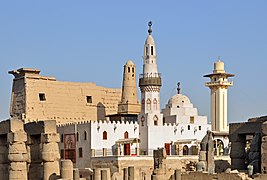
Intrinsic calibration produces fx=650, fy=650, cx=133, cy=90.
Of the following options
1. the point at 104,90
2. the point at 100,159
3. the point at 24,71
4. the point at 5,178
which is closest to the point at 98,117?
the point at 104,90

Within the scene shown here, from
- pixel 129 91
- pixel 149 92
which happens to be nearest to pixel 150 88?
pixel 149 92

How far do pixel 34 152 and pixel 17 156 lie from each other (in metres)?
1.07

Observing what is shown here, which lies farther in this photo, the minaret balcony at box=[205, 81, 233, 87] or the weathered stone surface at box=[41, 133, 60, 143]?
the minaret balcony at box=[205, 81, 233, 87]

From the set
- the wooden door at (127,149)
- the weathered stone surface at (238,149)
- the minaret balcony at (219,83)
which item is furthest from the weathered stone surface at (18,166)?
the minaret balcony at (219,83)

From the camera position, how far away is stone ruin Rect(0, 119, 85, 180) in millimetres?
18625

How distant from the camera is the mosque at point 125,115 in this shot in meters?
40.9

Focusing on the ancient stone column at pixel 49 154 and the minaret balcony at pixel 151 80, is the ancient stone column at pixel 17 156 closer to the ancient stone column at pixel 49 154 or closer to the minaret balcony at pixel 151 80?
the ancient stone column at pixel 49 154

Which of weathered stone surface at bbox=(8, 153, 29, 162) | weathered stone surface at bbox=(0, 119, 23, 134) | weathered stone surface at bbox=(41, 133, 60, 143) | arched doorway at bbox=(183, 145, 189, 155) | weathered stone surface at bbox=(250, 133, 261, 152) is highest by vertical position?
weathered stone surface at bbox=(0, 119, 23, 134)

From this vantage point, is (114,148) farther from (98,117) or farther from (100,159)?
(98,117)

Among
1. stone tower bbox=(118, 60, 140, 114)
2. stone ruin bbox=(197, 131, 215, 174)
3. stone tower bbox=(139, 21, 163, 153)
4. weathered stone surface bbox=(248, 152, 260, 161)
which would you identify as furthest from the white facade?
weathered stone surface bbox=(248, 152, 260, 161)

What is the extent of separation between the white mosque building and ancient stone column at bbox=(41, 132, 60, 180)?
21.2 m

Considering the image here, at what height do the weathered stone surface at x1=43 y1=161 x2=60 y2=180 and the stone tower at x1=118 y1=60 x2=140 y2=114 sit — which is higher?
the stone tower at x1=118 y1=60 x2=140 y2=114

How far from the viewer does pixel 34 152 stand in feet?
65.1

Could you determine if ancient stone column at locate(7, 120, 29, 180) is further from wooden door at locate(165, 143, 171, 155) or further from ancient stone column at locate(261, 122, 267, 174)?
wooden door at locate(165, 143, 171, 155)
